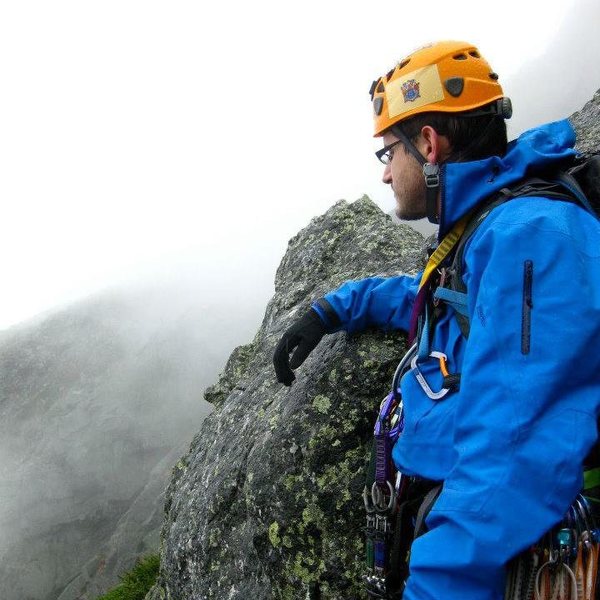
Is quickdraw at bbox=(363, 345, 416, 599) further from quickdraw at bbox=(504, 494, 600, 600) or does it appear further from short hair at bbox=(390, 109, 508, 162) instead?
short hair at bbox=(390, 109, 508, 162)

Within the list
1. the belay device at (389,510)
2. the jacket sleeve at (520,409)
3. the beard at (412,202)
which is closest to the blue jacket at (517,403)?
the jacket sleeve at (520,409)

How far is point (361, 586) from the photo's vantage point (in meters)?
4.64

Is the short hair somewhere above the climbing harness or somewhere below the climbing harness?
above

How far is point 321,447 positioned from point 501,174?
3.34m

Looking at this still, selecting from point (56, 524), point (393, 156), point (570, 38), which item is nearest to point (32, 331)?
point (56, 524)

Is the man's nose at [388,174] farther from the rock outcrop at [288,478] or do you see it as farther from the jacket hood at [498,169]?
the rock outcrop at [288,478]

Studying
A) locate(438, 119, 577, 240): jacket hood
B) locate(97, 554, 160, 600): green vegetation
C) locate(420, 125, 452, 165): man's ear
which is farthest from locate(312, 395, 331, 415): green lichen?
locate(97, 554, 160, 600): green vegetation

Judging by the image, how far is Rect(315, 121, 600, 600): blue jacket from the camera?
2275 mm

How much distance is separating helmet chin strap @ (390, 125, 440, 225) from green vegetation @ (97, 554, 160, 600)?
13.0 m

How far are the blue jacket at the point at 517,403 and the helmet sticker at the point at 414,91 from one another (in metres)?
1.37

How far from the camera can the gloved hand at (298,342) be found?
5.43 m

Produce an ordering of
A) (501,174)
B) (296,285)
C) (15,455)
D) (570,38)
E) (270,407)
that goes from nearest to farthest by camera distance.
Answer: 1. (501,174)
2. (270,407)
3. (296,285)
4. (15,455)
5. (570,38)

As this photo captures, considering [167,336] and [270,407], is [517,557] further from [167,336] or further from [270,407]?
[167,336]

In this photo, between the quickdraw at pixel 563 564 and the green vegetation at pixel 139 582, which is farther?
the green vegetation at pixel 139 582
